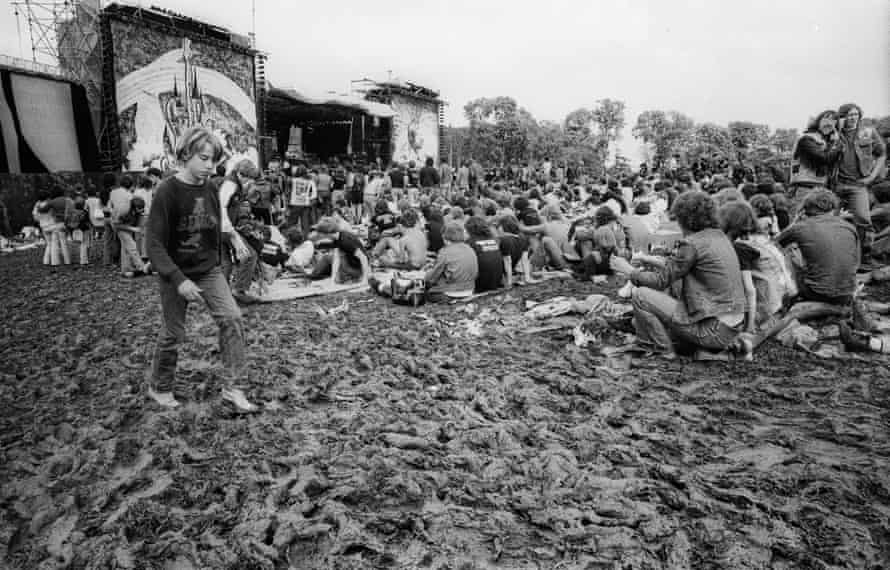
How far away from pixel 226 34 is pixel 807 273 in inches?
823

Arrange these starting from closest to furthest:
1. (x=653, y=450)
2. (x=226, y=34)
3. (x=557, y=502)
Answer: (x=557, y=502), (x=653, y=450), (x=226, y=34)

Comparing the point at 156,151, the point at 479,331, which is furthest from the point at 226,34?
the point at 479,331

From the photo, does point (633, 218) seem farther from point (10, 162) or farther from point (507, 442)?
point (10, 162)

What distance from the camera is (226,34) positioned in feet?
67.8

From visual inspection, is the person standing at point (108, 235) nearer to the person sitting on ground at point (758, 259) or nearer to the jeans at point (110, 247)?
the jeans at point (110, 247)

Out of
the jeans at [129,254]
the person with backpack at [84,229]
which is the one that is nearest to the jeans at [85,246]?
the person with backpack at [84,229]

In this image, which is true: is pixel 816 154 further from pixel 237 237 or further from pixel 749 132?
pixel 749 132

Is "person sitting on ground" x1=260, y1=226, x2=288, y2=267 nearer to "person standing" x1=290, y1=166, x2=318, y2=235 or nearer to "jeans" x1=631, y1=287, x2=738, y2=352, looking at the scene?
"person standing" x1=290, y1=166, x2=318, y2=235

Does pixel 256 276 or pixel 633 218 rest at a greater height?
pixel 633 218

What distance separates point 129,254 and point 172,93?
1110cm

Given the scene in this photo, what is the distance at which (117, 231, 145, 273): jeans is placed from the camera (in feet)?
31.3

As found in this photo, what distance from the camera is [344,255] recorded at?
8.63 meters

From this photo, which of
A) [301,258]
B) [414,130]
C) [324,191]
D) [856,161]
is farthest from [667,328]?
[414,130]

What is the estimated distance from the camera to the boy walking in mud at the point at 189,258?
11.4ft
